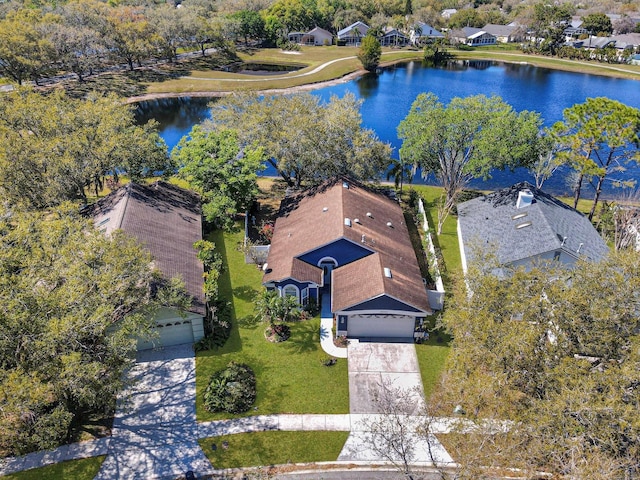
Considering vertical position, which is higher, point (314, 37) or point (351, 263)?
point (314, 37)

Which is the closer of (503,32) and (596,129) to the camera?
(596,129)

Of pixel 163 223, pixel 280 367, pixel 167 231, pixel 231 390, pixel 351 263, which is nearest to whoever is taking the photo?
pixel 231 390

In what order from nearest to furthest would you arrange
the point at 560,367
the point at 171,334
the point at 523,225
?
the point at 560,367 → the point at 171,334 → the point at 523,225

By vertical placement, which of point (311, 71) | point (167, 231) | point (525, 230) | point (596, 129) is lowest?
point (525, 230)

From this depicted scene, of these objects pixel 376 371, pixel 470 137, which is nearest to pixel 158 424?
pixel 376 371

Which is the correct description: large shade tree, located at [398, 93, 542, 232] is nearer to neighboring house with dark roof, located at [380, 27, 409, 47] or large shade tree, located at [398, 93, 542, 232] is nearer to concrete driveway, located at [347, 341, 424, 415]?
concrete driveway, located at [347, 341, 424, 415]

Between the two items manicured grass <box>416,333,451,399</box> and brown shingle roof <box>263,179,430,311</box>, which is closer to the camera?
manicured grass <box>416,333,451,399</box>

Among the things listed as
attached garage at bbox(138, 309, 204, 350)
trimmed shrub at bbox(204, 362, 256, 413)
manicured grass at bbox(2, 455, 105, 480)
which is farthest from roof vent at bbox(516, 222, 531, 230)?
manicured grass at bbox(2, 455, 105, 480)

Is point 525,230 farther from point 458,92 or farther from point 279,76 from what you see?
point 279,76
